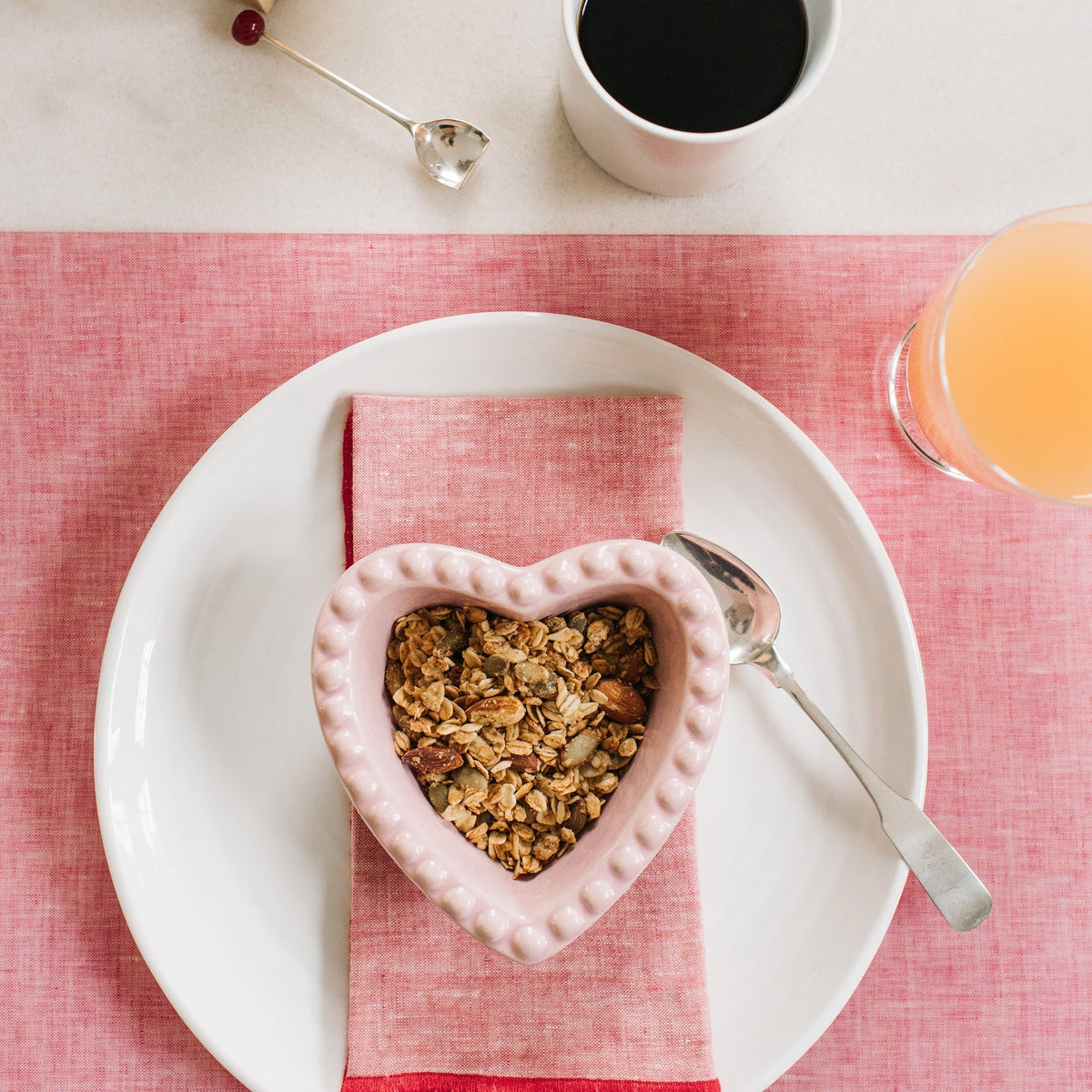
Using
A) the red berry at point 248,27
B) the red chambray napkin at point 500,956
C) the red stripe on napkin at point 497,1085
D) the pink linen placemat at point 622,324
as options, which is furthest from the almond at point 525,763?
the red berry at point 248,27

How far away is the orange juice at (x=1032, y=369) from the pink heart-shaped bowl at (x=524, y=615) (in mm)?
334

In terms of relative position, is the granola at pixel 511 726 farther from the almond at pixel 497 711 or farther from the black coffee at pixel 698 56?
the black coffee at pixel 698 56

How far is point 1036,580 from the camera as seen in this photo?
883mm

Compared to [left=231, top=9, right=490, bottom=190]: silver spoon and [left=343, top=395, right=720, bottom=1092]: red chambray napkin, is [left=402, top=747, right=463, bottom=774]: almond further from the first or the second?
[left=231, top=9, right=490, bottom=190]: silver spoon

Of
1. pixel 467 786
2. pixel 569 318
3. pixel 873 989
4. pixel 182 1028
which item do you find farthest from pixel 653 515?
pixel 182 1028

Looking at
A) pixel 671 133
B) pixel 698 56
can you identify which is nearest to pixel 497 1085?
pixel 671 133

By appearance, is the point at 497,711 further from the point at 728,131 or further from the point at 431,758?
the point at 728,131

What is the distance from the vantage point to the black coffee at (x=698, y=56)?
2.54 feet

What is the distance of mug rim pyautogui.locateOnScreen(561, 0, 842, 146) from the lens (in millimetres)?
707

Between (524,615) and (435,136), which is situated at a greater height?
(435,136)

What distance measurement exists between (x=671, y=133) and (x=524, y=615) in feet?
1.40

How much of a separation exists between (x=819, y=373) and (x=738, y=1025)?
0.64 metres

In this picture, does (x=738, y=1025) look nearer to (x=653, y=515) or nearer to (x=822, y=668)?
(x=822, y=668)

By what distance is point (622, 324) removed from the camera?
87 cm
